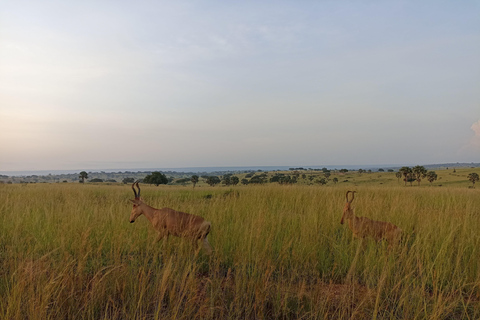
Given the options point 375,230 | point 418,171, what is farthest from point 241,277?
point 418,171

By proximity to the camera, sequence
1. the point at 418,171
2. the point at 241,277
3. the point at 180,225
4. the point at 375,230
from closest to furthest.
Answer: the point at 241,277, the point at 180,225, the point at 375,230, the point at 418,171

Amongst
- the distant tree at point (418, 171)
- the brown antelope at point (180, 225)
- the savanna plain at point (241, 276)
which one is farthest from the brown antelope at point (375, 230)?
the distant tree at point (418, 171)

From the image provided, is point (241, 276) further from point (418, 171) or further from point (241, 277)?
point (418, 171)

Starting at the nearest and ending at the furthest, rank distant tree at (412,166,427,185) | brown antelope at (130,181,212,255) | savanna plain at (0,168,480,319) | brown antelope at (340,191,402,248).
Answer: savanna plain at (0,168,480,319)
brown antelope at (130,181,212,255)
brown antelope at (340,191,402,248)
distant tree at (412,166,427,185)

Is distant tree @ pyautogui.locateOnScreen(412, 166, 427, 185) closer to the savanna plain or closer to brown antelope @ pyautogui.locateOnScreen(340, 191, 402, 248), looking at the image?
the savanna plain

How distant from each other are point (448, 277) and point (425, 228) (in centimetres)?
186

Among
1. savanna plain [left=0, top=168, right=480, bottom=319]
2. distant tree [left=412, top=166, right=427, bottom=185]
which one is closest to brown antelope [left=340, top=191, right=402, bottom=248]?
savanna plain [left=0, top=168, right=480, bottom=319]

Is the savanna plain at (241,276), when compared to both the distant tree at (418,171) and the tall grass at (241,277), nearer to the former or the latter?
the tall grass at (241,277)

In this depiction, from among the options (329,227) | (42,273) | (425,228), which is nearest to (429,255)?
(425,228)

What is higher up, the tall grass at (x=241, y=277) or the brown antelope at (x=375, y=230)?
the brown antelope at (x=375, y=230)

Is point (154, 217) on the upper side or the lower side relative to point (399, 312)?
upper

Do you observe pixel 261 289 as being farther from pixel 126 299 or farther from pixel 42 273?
pixel 42 273

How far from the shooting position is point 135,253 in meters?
4.73

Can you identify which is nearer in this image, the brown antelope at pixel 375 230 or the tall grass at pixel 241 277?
the tall grass at pixel 241 277
